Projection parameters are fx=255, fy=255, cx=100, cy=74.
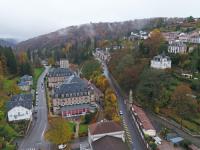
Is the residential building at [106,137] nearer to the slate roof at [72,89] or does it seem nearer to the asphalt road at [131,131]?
the asphalt road at [131,131]

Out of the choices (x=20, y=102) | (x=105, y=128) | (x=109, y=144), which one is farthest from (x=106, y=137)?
(x=20, y=102)

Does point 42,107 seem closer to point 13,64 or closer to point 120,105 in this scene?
point 120,105

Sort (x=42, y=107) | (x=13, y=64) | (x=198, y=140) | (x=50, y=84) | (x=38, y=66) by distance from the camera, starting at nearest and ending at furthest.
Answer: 1. (x=198, y=140)
2. (x=42, y=107)
3. (x=50, y=84)
4. (x=13, y=64)
5. (x=38, y=66)

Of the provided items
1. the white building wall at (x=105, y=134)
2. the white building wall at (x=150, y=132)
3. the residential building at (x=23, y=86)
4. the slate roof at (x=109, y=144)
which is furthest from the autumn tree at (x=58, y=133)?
the residential building at (x=23, y=86)

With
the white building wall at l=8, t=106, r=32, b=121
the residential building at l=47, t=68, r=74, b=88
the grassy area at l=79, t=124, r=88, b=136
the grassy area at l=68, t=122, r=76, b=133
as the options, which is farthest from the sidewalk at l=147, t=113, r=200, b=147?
the residential building at l=47, t=68, r=74, b=88

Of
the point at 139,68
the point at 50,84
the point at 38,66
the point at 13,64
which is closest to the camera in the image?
the point at 139,68

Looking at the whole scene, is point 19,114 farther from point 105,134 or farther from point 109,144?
point 109,144

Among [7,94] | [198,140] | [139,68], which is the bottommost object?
[198,140]

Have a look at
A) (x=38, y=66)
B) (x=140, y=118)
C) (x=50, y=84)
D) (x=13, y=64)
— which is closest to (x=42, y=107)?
(x=50, y=84)
